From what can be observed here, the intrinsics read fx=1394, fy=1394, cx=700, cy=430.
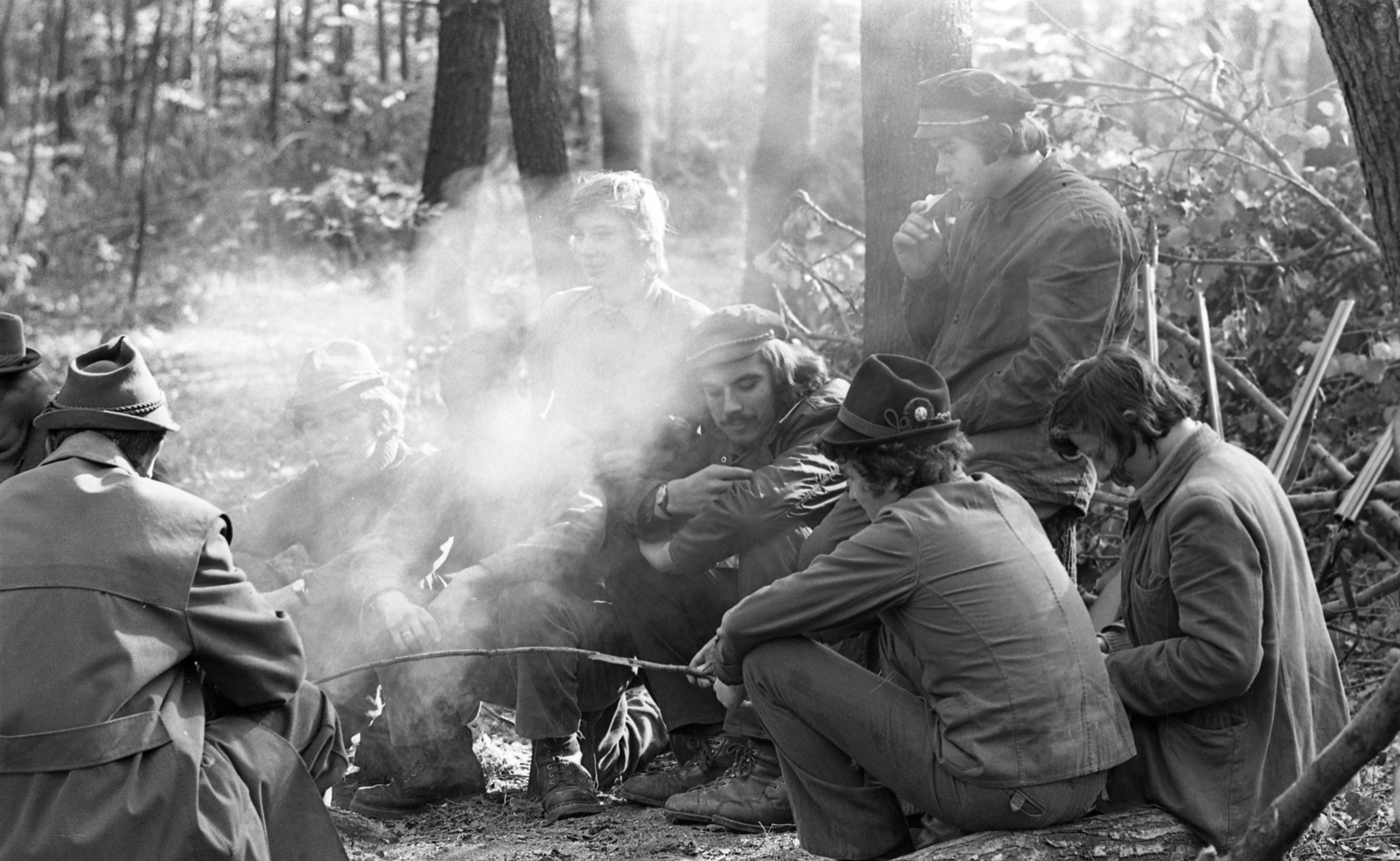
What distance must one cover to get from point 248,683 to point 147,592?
36 centimetres

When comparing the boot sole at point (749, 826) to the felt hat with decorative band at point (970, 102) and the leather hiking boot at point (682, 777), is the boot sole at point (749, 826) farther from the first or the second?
the felt hat with decorative band at point (970, 102)

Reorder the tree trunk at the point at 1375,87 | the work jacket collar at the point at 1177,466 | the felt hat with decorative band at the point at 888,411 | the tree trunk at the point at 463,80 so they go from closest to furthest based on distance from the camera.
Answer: the tree trunk at the point at 1375,87 → the felt hat with decorative band at the point at 888,411 → the work jacket collar at the point at 1177,466 → the tree trunk at the point at 463,80

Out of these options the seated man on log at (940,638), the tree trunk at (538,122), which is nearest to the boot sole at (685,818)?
the seated man on log at (940,638)

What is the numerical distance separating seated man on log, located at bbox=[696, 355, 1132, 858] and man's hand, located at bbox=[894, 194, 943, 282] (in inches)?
46.2

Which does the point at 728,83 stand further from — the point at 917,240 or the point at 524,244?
the point at 917,240

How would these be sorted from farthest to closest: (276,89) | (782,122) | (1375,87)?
1. (276,89)
2. (782,122)
3. (1375,87)

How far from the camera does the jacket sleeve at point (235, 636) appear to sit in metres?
3.36

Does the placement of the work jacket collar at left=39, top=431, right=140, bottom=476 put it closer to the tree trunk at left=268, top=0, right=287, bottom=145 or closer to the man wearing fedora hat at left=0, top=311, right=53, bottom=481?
the man wearing fedora hat at left=0, top=311, right=53, bottom=481

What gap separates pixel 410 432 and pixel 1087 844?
6.37 metres

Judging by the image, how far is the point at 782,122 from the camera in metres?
10.5

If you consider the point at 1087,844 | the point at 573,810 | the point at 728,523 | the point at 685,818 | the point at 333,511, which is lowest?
the point at 573,810

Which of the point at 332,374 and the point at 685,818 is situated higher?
the point at 332,374

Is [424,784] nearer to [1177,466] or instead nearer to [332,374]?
[332,374]

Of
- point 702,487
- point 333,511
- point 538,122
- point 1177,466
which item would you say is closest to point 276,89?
point 538,122
